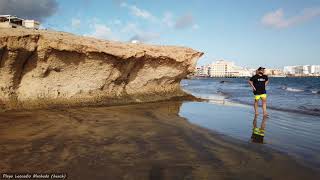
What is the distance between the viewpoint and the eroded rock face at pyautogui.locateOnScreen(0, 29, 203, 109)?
10.9m

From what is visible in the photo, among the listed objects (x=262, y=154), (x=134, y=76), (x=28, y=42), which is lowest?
(x=262, y=154)

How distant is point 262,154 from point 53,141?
4219 millimetres

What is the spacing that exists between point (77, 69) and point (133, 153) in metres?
7.50

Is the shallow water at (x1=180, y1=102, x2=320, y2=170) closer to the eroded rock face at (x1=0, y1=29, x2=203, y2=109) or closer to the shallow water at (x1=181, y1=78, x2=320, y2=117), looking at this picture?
the eroded rock face at (x1=0, y1=29, x2=203, y2=109)

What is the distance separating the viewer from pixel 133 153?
5.93m

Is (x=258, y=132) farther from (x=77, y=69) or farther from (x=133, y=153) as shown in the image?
(x=77, y=69)

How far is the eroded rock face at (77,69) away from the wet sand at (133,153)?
246cm

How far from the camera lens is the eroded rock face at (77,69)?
427 inches

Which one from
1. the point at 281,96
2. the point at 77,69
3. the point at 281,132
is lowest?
the point at 281,96

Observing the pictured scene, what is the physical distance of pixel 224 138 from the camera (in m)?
7.49

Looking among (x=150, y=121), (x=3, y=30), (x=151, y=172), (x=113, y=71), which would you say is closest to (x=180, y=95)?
(x=113, y=71)

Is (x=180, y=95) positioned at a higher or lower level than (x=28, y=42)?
lower

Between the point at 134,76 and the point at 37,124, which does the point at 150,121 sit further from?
the point at 134,76

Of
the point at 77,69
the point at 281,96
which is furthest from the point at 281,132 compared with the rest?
the point at 281,96
